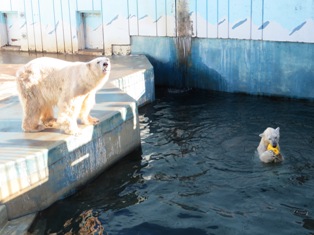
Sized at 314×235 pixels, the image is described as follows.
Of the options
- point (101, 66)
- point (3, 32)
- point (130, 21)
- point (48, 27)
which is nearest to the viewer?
point (101, 66)

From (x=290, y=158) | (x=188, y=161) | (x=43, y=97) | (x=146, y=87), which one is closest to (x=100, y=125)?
(x=43, y=97)

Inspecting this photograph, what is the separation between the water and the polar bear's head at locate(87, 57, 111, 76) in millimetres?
2027

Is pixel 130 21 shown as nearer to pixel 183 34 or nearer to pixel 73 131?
pixel 183 34

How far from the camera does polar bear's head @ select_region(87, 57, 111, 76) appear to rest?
6438 millimetres

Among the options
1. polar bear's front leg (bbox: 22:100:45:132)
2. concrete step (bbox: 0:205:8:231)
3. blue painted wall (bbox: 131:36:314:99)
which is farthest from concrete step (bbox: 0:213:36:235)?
blue painted wall (bbox: 131:36:314:99)

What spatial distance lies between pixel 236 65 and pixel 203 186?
5683 mm

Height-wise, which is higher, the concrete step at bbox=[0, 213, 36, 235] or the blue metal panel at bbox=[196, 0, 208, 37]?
the blue metal panel at bbox=[196, 0, 208, 37]

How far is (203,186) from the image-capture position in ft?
23.6

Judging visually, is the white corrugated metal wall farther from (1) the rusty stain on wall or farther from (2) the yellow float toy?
(2) the yellow float toy

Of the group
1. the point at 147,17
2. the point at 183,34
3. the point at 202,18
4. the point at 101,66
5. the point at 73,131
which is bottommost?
the point at 73,131

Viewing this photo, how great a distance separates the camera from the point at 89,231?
6.10 m

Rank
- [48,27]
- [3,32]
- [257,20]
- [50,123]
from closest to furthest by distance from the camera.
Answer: [50,123], [257,20], [48,27], [3,32]

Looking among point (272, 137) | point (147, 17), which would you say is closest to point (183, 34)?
point (147, 17)

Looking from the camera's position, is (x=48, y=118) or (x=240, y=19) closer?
(x=48, y=118)
